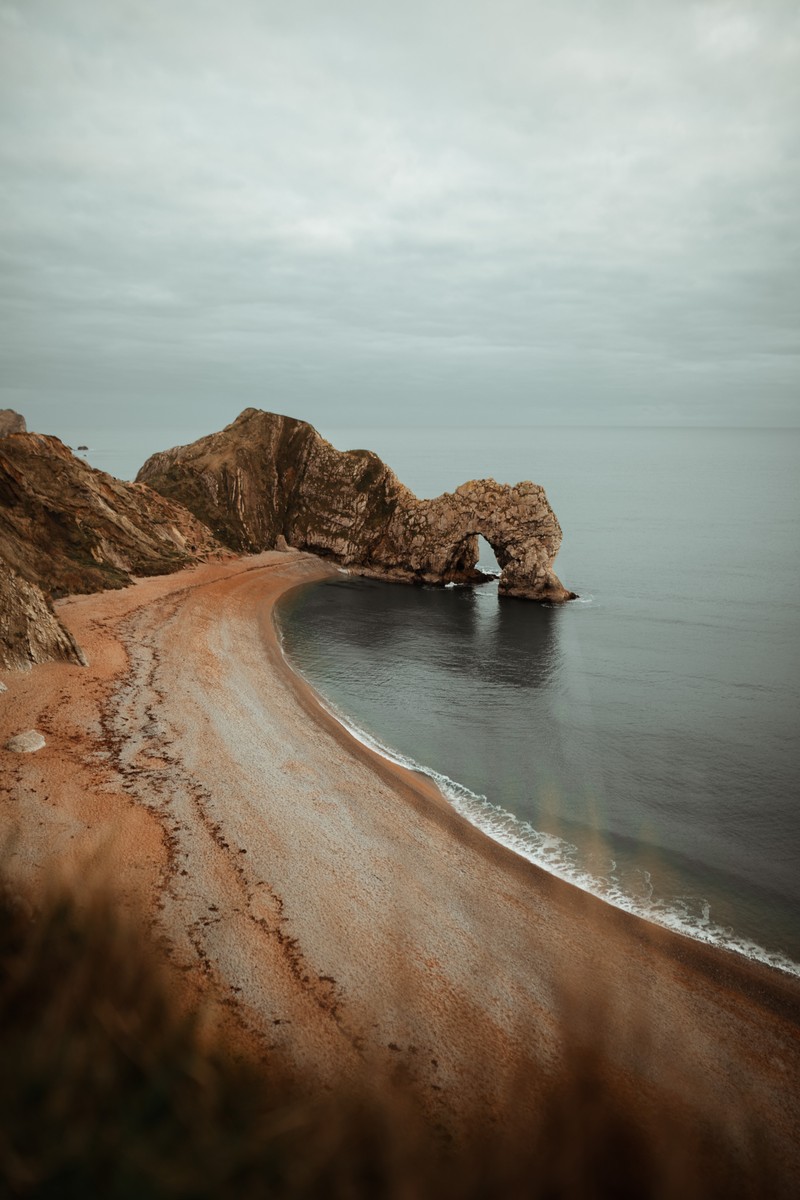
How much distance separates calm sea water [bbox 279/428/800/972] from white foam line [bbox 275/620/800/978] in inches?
3.1

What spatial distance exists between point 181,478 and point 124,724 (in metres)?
61.1

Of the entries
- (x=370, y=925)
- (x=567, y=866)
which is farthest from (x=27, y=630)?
(x=567, y=866)

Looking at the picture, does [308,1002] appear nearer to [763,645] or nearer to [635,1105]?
[635,1105]

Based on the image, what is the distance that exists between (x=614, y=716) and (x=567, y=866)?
49.4 ft

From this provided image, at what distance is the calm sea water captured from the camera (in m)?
21.2

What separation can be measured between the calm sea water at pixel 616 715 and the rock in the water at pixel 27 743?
13975 millimetres

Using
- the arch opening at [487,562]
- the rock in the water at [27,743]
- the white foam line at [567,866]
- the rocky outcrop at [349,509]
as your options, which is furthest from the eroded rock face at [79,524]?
the arch opening at [487,562]

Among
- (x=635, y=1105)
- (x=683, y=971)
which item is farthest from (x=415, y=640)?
(x=635, y=1105)

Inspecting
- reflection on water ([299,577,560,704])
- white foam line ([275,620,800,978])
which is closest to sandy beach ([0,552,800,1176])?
white foam line ([275,620,800,978])

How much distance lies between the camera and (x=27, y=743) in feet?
74.9

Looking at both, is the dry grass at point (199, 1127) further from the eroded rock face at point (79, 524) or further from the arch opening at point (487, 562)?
the arch opening at point (487, 562)

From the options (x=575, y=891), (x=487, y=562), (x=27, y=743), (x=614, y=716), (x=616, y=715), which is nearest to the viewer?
(x=575, y=891)

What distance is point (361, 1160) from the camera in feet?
26.3

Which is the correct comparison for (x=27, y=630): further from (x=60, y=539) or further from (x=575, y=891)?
(x=575, y=891)
